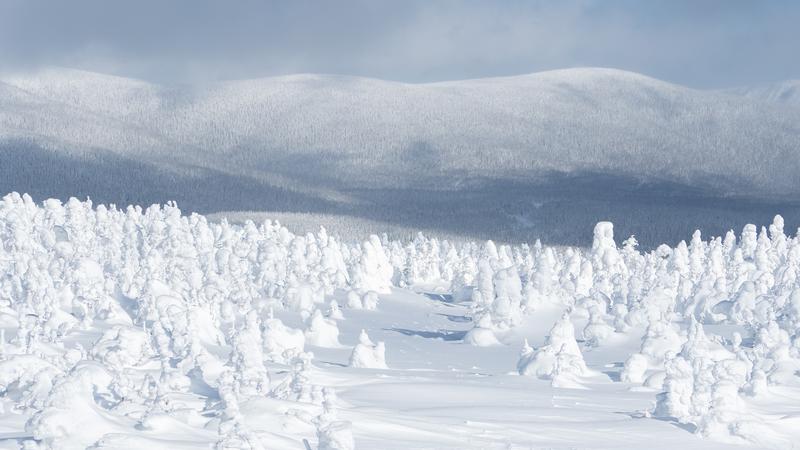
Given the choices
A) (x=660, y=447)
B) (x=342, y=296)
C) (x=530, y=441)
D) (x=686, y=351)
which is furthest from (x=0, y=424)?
(x=342, y=296)

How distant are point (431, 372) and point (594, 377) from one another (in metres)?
5.97

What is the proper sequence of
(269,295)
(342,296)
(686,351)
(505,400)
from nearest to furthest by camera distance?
(505,400), (686,351), (269,295), (342,296)

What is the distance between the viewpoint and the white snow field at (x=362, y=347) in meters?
24.2

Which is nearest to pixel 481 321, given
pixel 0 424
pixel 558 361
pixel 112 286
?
pixel 112 286

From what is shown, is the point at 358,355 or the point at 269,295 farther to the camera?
the point at 269,295

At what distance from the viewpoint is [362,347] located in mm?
45344

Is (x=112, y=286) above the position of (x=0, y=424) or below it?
above

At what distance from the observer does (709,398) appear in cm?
3025

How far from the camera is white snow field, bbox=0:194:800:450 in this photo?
24188 millimetres

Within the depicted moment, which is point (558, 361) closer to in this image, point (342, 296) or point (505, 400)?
point (505, 400)

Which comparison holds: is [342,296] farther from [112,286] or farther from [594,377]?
[594,377]

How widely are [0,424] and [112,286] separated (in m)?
38.9

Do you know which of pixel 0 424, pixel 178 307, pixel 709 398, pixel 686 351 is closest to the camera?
pixel 0 424

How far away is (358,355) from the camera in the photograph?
45188 millimetres
